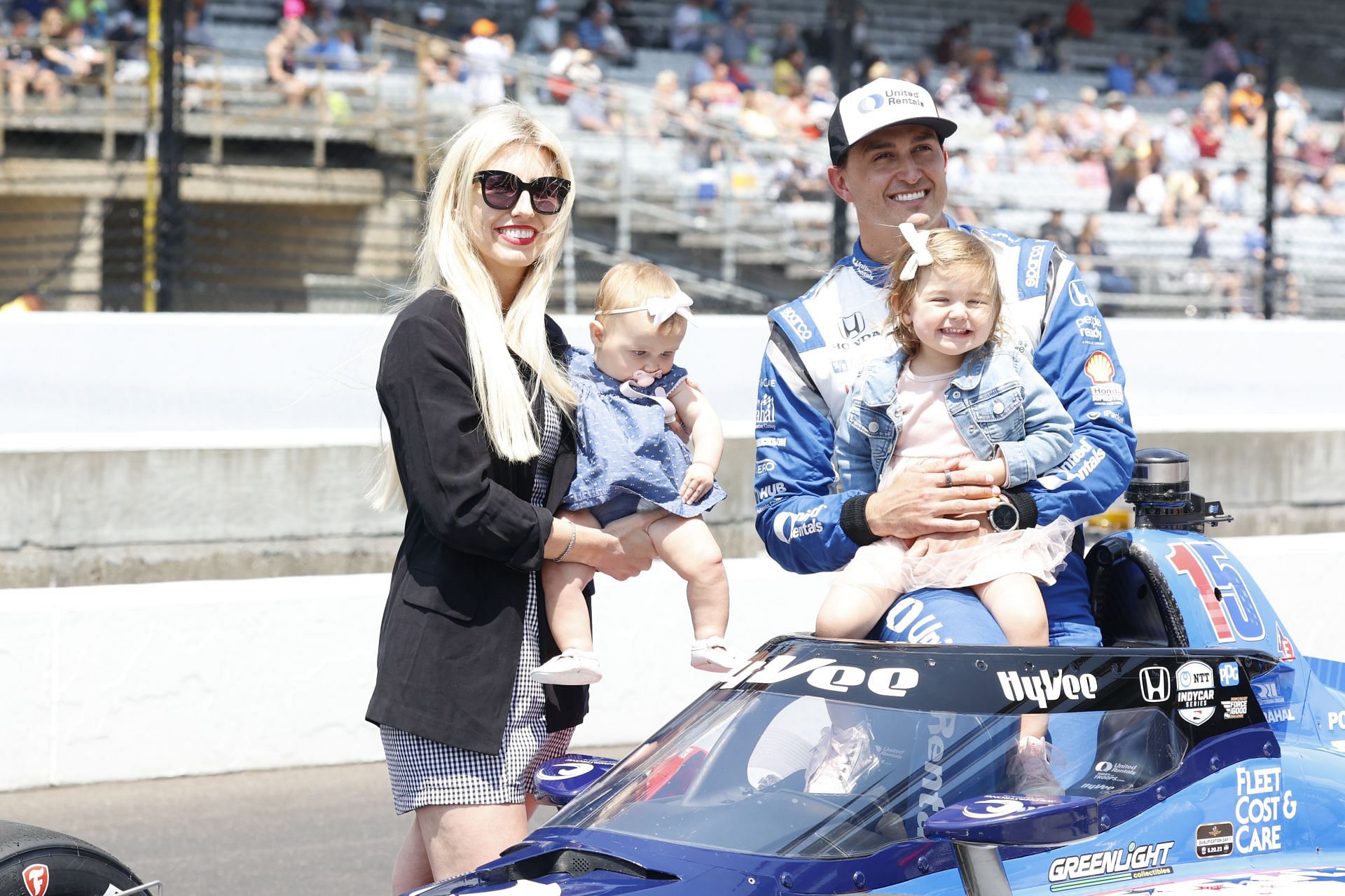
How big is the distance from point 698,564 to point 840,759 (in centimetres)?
88

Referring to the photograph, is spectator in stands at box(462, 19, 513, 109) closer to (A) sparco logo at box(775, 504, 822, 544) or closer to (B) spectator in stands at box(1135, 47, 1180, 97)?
(A) sparco logo at box(775, 504, 822, 544)

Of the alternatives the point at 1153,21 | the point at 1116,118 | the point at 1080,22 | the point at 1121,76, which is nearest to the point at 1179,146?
the point at 1116,118

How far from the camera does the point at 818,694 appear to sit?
111 inches

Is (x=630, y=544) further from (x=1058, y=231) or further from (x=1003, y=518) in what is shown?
(x=1058, y=231)

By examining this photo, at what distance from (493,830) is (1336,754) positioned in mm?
1700

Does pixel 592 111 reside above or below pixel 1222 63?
below

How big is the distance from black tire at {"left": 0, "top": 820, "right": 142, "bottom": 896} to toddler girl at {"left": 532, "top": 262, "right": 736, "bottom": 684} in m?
Result: 1.06

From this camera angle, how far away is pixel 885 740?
271cm

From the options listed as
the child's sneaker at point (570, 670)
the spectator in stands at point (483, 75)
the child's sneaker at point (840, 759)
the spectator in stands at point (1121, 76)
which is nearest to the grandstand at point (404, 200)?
the spectator in stands at point (483, 75)

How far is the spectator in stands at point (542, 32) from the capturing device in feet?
59.5

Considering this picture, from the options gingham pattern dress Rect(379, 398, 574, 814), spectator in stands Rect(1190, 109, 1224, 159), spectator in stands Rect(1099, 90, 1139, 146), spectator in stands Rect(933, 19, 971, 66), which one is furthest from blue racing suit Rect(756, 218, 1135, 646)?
spectator in stands Rect(933, 19, 971, 66)

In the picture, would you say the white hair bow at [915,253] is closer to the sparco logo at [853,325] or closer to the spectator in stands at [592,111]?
the sparco logo at [853,325]

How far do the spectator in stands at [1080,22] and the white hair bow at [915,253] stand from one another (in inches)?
869

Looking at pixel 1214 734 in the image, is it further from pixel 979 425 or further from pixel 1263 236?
pixel 1263 236
